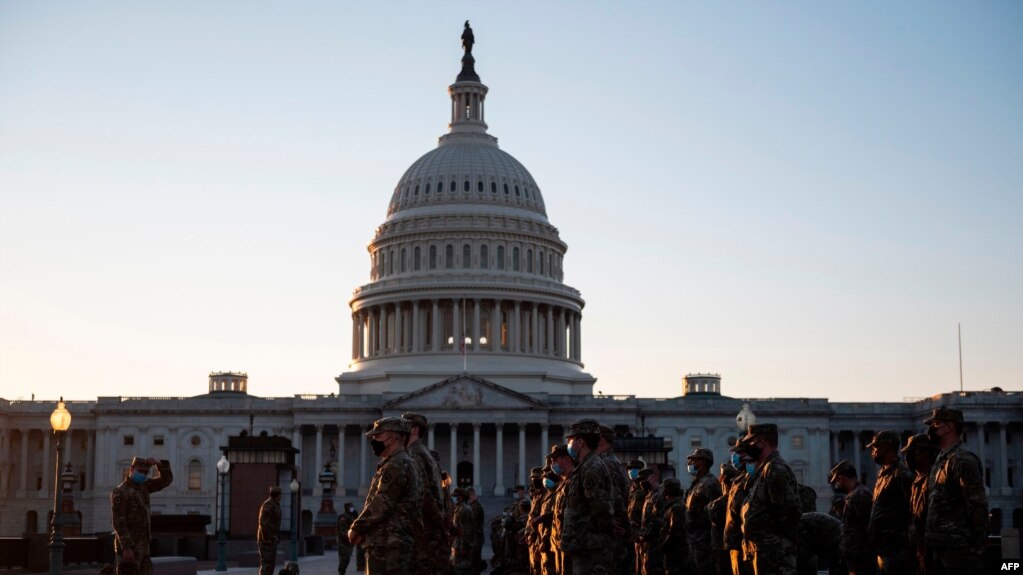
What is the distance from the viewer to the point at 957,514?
18.7 metres

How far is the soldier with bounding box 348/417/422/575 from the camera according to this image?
18797 millimetres

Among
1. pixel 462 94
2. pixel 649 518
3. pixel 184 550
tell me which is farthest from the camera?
pixel 462 94

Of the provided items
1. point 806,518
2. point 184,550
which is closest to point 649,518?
point 806,518

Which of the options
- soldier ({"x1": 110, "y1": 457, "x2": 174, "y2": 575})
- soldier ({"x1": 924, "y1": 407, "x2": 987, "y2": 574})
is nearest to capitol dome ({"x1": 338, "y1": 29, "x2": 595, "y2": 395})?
soldier ({"x1": 110, "y1": 457, "x2": 174, "y2": 575})

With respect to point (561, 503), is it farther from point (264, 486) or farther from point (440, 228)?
point (440, 228)

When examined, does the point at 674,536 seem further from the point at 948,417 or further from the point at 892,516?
the point at 948,417

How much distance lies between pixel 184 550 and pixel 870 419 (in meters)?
87.8

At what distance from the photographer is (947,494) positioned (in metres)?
18.8

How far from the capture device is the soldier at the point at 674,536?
25.5 m

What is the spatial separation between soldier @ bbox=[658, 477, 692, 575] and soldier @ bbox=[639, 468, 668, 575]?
20 centimetres

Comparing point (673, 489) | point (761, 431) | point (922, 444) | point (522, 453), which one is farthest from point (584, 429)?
point (522, 453)

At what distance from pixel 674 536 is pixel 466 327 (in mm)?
117084

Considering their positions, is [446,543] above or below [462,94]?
below

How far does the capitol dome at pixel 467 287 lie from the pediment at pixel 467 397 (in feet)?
20.0
